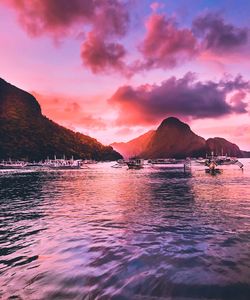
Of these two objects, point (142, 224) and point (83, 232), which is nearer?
point (83, 232)

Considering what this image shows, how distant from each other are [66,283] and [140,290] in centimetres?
259

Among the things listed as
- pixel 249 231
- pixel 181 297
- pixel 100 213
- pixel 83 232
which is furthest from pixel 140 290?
pixel 100 213

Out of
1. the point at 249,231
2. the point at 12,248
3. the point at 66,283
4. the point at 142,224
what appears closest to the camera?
the point at 66,283

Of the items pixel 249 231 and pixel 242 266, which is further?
pixel 249 231

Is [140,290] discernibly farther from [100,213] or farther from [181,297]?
[100,213]

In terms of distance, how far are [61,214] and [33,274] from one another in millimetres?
15359

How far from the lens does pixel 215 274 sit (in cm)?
1126

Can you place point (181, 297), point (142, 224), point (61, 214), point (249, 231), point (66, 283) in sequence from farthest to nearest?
point (61, 214) < point (142, 224) < point (249, 231) < point (66, 283) < point (181, 297)

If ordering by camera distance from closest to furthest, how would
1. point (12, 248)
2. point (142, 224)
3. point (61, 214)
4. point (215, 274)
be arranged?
point (215, 274), point (12, 248), point (142, 224), point (61, 214)

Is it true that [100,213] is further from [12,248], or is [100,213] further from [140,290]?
[140,290]

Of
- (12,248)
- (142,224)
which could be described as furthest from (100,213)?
(12,248)

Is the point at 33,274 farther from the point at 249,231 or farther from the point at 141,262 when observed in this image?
the point at 249,231

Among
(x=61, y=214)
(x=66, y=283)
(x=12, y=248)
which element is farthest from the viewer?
(x=61, y=214)

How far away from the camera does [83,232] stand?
1886 centimetres
